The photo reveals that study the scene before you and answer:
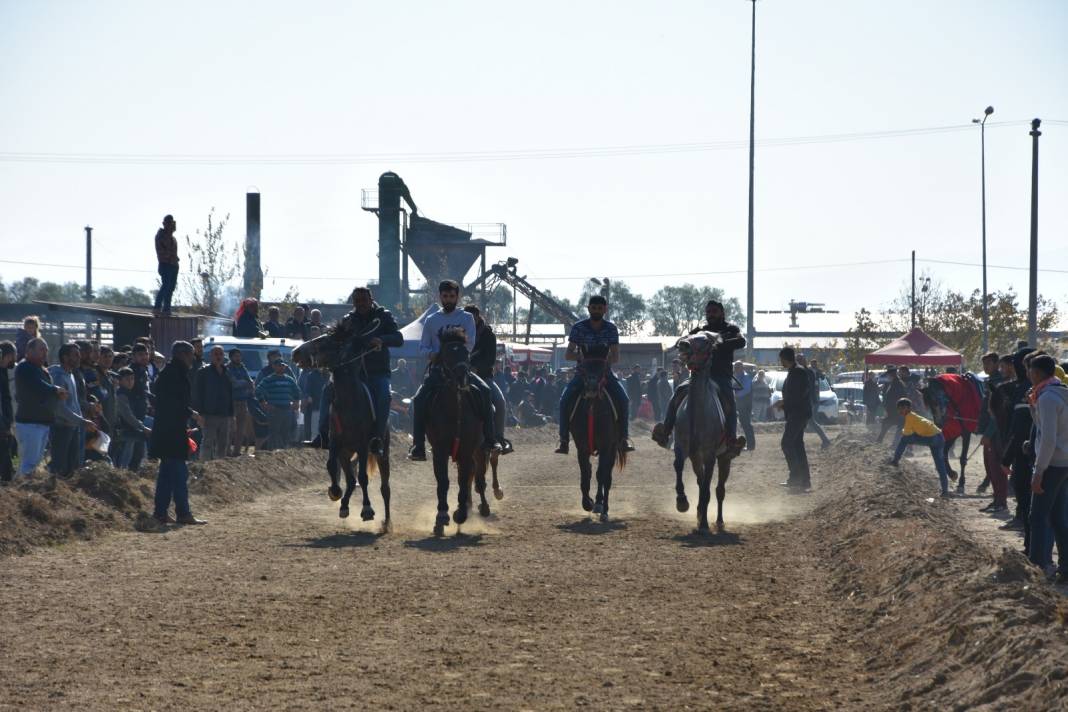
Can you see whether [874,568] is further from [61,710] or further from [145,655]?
[61,710]

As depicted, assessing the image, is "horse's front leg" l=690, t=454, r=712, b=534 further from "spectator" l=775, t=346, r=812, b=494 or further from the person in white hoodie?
"spectator" l=775, t=346, r=812, b=494

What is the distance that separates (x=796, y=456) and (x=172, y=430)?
10.7 metres

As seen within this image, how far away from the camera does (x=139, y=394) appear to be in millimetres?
19859

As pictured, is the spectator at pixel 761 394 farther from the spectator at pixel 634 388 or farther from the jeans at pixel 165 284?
the jeans at pixel 165 284

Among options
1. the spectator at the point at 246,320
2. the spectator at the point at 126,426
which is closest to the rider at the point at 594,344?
the spectator at the point at 126,426

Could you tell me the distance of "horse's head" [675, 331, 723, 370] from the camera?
50.6 feet

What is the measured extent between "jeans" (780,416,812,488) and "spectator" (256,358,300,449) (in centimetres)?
845

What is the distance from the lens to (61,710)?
23.7 ft

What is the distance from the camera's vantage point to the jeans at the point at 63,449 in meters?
17.1

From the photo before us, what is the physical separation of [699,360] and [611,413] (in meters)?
1.48

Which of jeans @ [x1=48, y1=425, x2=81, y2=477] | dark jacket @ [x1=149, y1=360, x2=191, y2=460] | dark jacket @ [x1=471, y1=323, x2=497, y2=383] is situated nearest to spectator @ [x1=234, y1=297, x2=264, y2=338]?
jeans @ [x1=48, y1=425, x2=81, y2=477]

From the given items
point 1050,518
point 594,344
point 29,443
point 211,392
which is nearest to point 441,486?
point 594,344

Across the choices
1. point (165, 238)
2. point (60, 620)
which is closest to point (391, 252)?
point (165, 238)

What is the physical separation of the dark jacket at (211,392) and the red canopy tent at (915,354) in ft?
84.3
